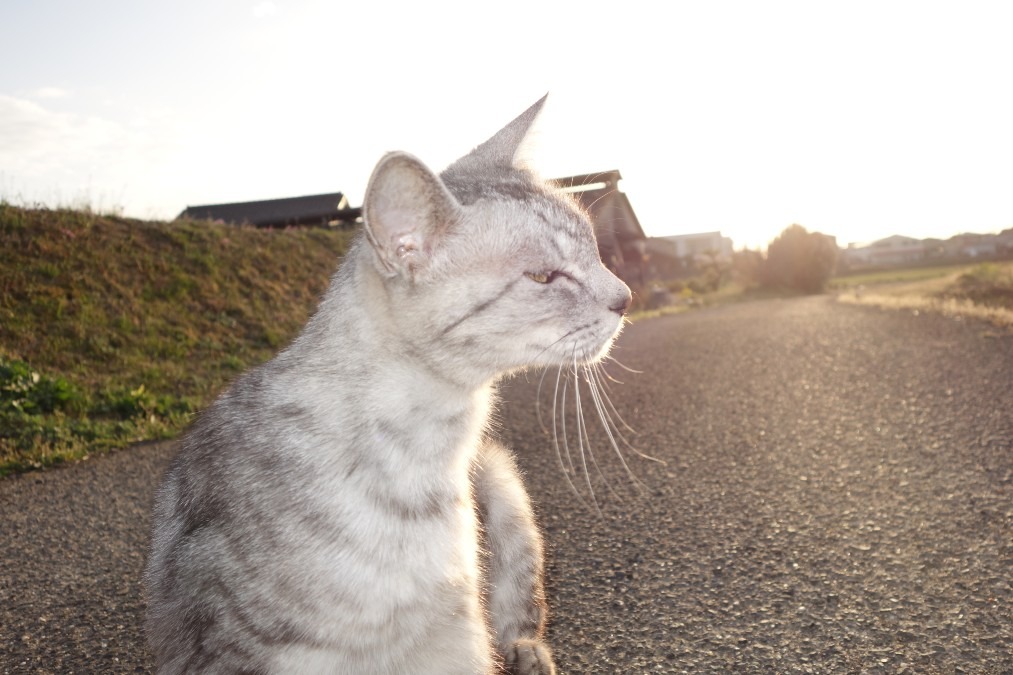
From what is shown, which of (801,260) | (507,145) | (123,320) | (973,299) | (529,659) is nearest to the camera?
(529,659)

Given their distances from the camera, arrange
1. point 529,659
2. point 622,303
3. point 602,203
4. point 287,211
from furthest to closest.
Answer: point 287,211 → point 602,203 → point 529,659 → point 622,303

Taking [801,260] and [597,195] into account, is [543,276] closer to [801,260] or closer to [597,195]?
[597,195]

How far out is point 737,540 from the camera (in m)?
3.93

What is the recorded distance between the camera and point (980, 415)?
239 inches

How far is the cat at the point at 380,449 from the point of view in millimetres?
2156

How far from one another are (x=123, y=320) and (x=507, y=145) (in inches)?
388

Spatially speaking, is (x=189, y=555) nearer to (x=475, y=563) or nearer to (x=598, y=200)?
(x=475, y=563)

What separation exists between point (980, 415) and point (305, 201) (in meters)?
29.1

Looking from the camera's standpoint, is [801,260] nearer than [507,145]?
No

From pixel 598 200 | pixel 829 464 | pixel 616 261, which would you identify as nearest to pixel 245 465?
pixel 598 200

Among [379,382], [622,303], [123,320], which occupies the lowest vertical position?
[123,320]

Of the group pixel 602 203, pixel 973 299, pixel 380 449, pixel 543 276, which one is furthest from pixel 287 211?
pixel 380 449

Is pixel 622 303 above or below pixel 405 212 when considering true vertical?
below

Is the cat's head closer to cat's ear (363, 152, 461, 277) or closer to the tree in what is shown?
cat's ear (363, 152, 461, 277)
